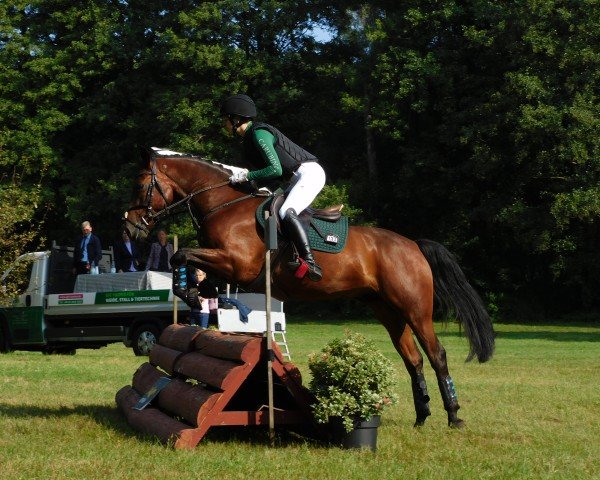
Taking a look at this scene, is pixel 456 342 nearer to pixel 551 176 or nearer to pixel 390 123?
pixel 551 176

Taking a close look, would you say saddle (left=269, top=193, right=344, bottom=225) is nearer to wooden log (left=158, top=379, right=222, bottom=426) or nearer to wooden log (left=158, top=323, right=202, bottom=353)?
wooden log (left=158, top=323, right=202, bottom=353)

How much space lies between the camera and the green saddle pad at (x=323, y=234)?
25.9 ft

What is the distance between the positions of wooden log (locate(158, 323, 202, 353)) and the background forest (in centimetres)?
1964

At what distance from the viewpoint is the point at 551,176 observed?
30.3 metres

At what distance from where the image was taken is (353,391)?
696 centimetres

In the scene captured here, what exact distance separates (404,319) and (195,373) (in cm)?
209

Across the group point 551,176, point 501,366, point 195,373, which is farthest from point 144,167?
point 551,176

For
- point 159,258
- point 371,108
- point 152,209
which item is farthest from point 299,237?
point 371,108

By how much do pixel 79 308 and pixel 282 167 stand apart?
10651 mm

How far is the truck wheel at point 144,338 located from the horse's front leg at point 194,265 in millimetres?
9251

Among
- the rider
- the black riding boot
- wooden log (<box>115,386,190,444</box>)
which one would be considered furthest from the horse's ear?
wooden log (<box>115,386,190,444</box>)

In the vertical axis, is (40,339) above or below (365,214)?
below

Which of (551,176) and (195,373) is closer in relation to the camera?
(195,373)

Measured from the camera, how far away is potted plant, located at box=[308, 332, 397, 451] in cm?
688
